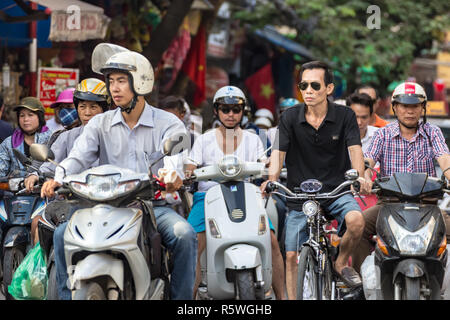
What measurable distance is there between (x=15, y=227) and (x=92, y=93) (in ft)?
4.65

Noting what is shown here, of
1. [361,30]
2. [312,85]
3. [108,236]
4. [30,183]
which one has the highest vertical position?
[361,30]

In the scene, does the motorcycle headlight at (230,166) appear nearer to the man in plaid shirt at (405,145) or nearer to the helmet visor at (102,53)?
the man in plaid shirt at (405,145)

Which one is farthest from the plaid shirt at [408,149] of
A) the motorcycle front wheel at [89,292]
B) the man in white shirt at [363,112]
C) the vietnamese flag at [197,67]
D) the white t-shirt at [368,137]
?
the vietnamese flag at [197,67]

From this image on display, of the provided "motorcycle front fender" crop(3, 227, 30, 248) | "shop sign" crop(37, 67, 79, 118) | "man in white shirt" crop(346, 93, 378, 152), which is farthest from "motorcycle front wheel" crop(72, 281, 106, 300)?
"shop sign" crop(37, 67, 79, 118)

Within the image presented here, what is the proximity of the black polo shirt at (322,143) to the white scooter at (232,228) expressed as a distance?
378mm

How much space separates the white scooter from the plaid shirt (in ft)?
4.06

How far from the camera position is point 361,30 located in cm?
1914

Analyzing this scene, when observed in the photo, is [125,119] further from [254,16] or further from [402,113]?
[254,16]

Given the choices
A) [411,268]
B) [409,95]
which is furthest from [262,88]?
[411,268]

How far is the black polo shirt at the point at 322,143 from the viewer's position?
668 cm

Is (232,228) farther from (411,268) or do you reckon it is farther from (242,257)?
(411,268)

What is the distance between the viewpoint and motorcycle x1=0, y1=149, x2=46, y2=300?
750cm

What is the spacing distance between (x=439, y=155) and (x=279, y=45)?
44.9ft

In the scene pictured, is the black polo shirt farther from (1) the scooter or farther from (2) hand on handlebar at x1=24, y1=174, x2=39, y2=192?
(2) hand on handlebar at x1=24, y1=174, x2=39, y2=192
